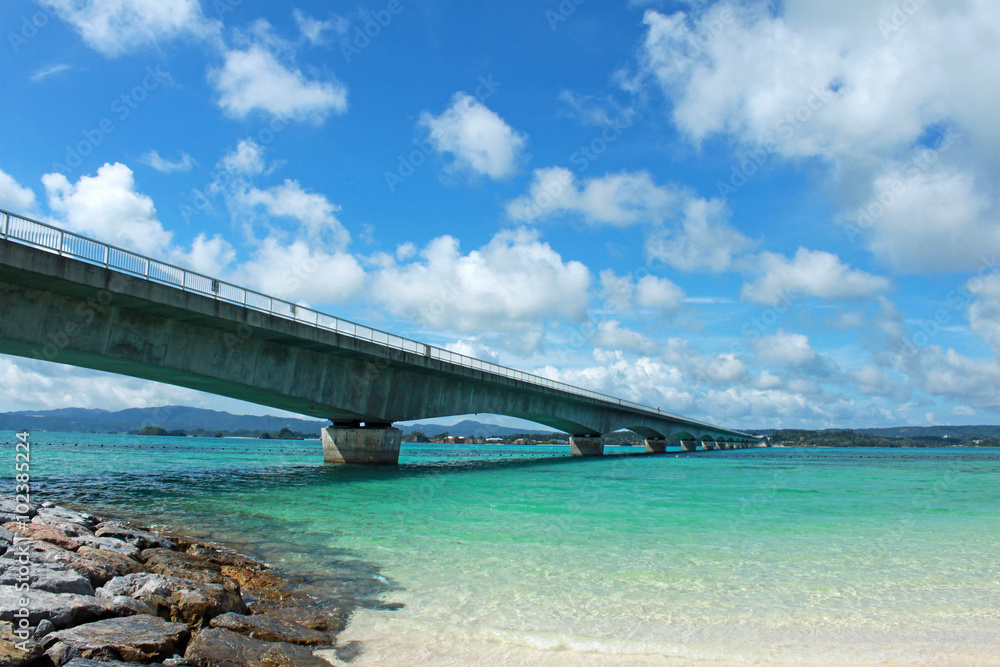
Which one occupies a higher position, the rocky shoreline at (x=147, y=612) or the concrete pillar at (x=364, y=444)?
the rocky shoreline at (x=147, y=612)

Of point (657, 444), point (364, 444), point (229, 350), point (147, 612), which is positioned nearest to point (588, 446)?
point (657, 444)

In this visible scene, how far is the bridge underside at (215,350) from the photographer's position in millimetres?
22438

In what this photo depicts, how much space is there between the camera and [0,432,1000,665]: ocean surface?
7.72m

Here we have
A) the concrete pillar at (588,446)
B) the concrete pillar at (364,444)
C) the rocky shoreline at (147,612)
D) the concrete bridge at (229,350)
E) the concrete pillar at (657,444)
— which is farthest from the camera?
the concrete pillar at (657,444)

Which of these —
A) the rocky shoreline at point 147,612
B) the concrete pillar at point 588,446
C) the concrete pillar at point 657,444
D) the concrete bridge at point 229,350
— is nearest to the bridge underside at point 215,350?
the concrete bridge at point 229,350

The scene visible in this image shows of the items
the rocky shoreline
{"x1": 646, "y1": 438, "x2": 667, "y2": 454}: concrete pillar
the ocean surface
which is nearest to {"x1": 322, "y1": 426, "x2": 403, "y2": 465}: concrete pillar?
the ocean surface

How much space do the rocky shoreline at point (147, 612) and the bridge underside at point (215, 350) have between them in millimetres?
14657

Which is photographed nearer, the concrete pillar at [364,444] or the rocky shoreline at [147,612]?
the rocky shoreline at [147,612]

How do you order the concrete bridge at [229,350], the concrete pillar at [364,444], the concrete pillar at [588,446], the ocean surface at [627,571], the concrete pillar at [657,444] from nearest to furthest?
the ocean surface at [627,571], the concrete bridge at [229,350], the concrete pillar at [364,444], the concrete pillar at [588,446], the concrete pillar at [657,444]

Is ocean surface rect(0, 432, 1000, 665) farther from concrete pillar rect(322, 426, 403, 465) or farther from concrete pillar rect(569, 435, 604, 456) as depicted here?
concrete pillar rect(569, 435, 604, 456)

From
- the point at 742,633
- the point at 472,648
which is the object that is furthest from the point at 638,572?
the point at 472,648

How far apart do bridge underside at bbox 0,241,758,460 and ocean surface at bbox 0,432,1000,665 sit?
639 cm

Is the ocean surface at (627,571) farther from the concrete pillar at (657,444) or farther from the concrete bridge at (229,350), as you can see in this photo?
the concrete pillar at (657,444)

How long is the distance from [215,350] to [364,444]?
15.8 meters
